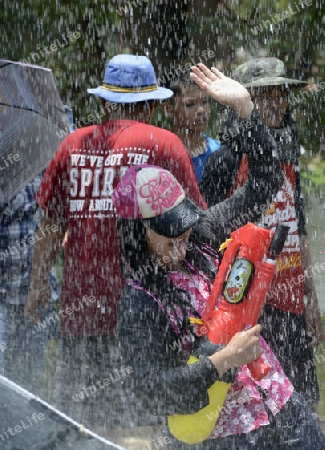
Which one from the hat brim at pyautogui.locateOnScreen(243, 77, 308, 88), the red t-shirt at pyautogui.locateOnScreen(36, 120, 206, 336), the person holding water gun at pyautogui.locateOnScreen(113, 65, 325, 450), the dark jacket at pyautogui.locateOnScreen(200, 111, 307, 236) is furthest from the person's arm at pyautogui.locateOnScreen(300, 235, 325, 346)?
the person holding water gun at pyautogui.locateOnScreen(113, 65, 325, 450)

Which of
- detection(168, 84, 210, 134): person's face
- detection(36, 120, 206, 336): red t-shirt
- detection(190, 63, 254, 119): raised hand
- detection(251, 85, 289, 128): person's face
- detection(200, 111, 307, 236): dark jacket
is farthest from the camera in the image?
detection(168, 84, 210, 134): person's face

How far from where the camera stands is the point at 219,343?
9.80 ft

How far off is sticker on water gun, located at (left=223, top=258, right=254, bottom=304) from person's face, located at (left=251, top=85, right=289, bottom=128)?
5.33ft

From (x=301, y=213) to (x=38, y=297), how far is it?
1238 millimetres

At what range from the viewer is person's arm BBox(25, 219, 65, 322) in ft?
14.2

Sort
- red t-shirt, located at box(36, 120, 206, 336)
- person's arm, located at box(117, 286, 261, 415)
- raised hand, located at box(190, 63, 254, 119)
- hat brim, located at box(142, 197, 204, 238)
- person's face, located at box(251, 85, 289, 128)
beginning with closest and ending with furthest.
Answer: person's arm, located at box(117, 286, 261, 415) → hat brim, located at box(142, 197, 204, 238) → raised hand, located at box(190, 63, 254, 119) → red t-shirt, located at box(36, 120, 206, 336) → person's face, located at box(251, 85, 289, 128)

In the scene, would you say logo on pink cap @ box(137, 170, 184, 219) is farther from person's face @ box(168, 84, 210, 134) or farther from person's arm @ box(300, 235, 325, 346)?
person's face @ box(168, 84, 210, 134)

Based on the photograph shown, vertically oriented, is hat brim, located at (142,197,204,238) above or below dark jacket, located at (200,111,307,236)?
above

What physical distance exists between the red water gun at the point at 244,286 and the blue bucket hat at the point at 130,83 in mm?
1291

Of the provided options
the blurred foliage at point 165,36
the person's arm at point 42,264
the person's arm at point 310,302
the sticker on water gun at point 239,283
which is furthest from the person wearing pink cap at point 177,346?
the blurred foliage at point 165,36

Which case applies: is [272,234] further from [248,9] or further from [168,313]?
[248,9]

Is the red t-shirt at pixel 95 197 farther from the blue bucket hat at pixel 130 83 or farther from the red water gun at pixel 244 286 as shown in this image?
the red water gun at pixel 244 286

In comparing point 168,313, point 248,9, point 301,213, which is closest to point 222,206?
point 168,313

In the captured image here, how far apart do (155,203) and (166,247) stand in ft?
0.47
